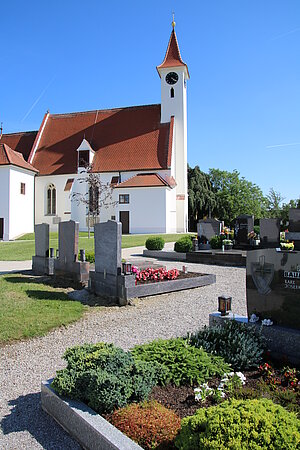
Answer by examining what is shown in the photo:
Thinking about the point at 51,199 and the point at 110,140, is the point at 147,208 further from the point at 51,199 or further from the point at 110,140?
the point at 51,199

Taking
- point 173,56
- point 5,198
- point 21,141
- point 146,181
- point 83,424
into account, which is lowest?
point 83,424

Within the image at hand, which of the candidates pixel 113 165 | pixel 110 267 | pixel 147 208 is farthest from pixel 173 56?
pixel 110 267

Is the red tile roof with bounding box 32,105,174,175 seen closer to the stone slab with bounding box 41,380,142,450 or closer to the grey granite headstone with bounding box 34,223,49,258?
the grey granite headstone with bounding box 34,223,49,258

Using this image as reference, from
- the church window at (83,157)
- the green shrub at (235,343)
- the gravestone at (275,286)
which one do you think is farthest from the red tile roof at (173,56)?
the green shrub at (235,343)

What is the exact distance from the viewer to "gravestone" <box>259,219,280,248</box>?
16.5 m

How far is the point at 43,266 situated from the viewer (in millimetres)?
12977

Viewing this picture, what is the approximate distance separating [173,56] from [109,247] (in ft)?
128

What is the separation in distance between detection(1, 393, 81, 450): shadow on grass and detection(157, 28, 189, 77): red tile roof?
→ 41995 millimetres

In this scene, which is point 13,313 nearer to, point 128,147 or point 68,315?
point 68,315

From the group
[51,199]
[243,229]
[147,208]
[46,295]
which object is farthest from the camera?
[51,199]

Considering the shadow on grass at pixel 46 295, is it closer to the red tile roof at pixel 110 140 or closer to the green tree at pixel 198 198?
the red tile roof at pixel 110 140

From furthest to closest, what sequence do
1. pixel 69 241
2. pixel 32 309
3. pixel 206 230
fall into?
pixel 206 230
pixel 69 241
pixel 32 309

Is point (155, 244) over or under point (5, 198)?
under

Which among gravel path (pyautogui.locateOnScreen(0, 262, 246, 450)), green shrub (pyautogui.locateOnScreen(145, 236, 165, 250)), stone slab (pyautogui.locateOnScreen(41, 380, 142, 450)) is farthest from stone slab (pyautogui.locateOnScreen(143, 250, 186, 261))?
stone slab (pyautogui.locateOnScreen(41, 380, 142, 450))
